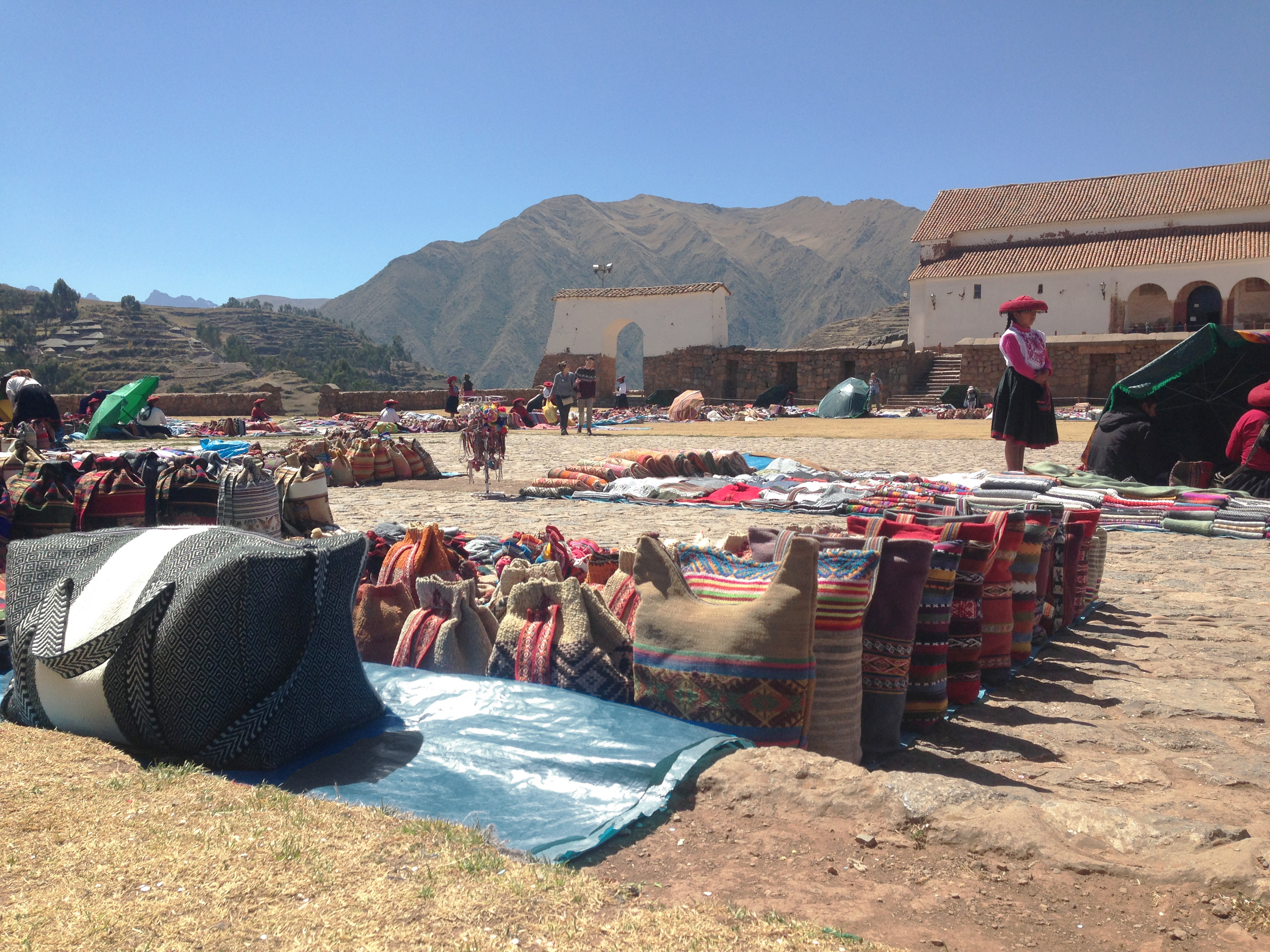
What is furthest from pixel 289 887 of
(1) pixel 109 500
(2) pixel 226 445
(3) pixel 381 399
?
(3) pixel 381 399

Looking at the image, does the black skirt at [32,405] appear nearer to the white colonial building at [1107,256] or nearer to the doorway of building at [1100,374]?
the doorway of building at [1100,374]

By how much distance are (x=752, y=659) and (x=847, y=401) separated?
2538cm

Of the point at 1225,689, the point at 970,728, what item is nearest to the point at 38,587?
the point at 970,728

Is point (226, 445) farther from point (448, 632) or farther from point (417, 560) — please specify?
point (448, 632)

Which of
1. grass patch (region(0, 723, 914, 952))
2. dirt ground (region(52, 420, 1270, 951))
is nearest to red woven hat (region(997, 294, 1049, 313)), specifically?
dirt ground (region(52, 420, 1270, 951))

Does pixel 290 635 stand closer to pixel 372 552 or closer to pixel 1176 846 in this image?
pixel 372 552

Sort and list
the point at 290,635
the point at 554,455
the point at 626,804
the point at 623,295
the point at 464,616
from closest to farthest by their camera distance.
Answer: the point at 626,804
the point at 290,635
the point at 464,616
the point at 554,455
the point at 623,295

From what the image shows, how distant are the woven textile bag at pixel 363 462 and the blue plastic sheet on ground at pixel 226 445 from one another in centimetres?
346

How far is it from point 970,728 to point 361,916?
7.69ft

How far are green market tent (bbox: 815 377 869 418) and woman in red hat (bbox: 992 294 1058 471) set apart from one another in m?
18.2

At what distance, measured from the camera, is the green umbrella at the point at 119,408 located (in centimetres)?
1766

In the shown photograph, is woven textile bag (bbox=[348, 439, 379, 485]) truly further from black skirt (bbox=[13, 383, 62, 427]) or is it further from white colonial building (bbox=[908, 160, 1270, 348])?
white colonial building (bbox=[908, 160, 1270, 348])

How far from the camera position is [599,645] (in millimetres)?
3326

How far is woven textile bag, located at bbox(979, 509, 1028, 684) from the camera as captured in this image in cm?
377
